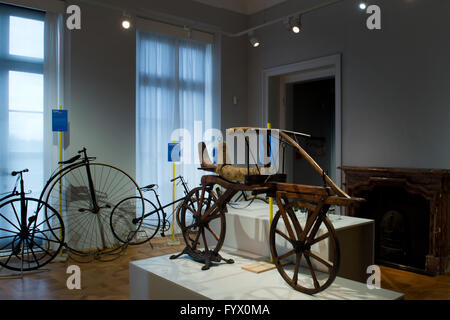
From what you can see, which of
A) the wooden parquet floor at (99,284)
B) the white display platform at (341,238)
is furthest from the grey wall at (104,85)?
the white display platform at (341,238)

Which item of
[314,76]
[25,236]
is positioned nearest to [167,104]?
[314,76]

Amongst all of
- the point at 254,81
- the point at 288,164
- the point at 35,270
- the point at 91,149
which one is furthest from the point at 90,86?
the point at 288,164

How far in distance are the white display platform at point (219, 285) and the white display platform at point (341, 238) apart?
0.78 feet

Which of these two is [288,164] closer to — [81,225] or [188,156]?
[188,156]

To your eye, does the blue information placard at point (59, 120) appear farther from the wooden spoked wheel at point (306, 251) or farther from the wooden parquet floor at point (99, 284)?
the wooden spoked wheel at point (306, 251)

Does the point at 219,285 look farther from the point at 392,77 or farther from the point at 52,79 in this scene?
the point at 52,79

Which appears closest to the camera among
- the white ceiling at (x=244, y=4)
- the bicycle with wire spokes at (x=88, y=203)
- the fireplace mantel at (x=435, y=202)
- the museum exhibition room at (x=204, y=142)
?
the museum exhibition room at (x=204, y=142)

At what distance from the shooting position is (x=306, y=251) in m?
2.40

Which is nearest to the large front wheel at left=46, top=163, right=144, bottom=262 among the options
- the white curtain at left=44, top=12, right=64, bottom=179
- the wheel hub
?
the white curtain at left=44, top=12, right=64, bottom=179

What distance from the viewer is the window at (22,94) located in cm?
459

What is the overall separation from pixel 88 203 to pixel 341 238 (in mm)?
3300

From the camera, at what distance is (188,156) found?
6.11 meters
